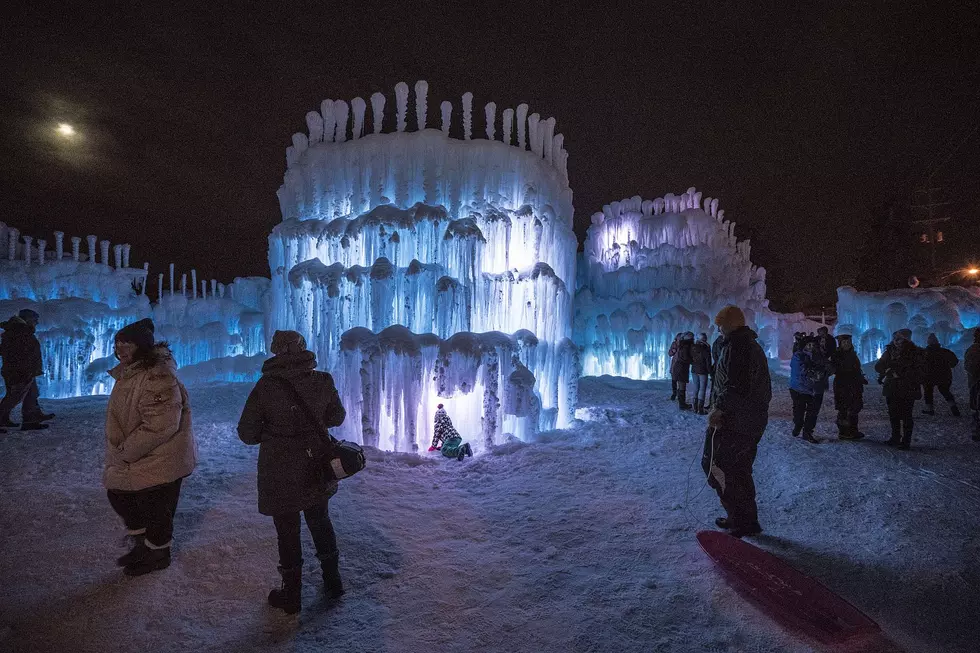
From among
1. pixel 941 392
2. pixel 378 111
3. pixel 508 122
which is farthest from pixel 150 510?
pixel 941 392

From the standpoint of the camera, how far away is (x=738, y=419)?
4.63m

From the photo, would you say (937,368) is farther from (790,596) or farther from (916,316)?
(916,316)

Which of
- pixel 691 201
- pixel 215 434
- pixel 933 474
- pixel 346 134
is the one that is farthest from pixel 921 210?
pixel 215 434

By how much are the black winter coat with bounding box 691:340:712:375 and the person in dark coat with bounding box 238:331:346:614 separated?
31.4 feet

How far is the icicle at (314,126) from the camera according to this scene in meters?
10.2

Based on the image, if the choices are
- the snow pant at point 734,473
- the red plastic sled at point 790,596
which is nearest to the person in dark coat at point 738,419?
the snow pant at point 734,473

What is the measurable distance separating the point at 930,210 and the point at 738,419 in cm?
3828

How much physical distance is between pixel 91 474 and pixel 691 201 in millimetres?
24496

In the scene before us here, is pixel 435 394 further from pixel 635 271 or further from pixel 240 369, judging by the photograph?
pixel 635 271

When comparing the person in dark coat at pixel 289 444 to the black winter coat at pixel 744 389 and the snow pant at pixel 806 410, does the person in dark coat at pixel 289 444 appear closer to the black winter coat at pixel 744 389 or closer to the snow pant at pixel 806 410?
the black winter coat at pixel 744 389

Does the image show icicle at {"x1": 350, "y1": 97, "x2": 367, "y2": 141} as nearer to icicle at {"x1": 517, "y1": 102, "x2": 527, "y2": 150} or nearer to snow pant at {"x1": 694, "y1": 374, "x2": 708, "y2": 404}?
icicle at {"x1": 517, "y1": 102, "x2": 527, "y2": 150}

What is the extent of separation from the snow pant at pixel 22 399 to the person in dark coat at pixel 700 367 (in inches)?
537

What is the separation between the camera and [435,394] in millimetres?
8891

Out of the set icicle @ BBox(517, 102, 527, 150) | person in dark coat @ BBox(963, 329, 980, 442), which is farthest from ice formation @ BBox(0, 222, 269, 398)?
person in dark coat @ BBox(963, 329, 980, 442)
